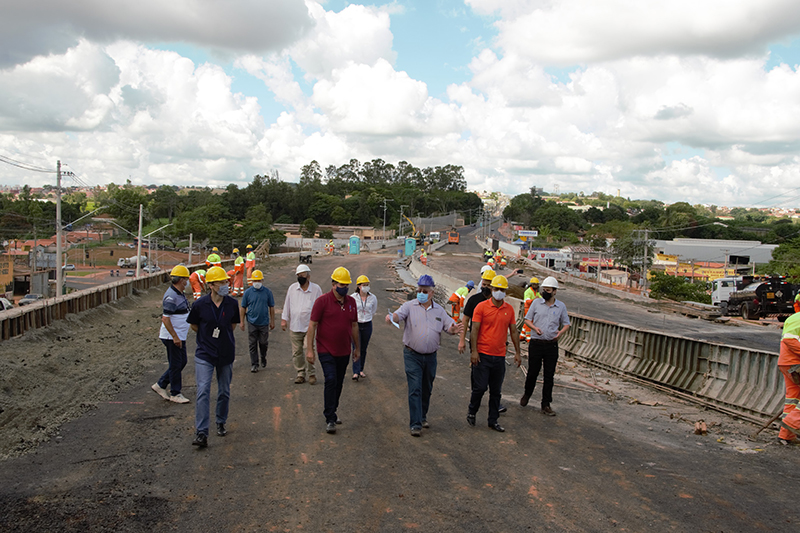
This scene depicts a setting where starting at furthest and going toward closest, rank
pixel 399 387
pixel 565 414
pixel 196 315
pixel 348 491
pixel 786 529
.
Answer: pixel 399 387 → pixel 565 414 → pixel 196 315 → pixel 348 491 → pixel 786 529

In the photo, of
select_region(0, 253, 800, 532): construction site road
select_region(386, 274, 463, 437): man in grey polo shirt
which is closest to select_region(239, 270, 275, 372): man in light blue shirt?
select_region(0, 253, 800, 532): construction site road

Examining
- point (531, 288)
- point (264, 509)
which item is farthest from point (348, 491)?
point (531, 288)

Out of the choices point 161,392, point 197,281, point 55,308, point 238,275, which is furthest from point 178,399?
point 238,275

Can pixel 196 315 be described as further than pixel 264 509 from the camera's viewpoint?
Yes

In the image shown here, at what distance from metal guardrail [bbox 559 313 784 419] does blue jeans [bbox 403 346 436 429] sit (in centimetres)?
487

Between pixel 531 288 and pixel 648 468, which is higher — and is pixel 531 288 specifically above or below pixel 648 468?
above

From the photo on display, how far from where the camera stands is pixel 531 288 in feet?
42.4

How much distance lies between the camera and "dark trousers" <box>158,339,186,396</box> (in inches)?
314

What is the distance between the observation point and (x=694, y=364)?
9992 mm

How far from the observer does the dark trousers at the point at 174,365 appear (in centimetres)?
798

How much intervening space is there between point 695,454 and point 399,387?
14.4 ft

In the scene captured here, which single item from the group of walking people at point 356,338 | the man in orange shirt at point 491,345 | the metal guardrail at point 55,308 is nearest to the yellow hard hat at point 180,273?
the group of walking people at point 356,338

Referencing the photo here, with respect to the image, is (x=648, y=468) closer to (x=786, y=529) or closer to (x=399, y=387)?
(x=786, y=529)

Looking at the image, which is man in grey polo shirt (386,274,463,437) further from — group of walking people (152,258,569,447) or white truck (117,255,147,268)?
white truck (117,255,147,268)
